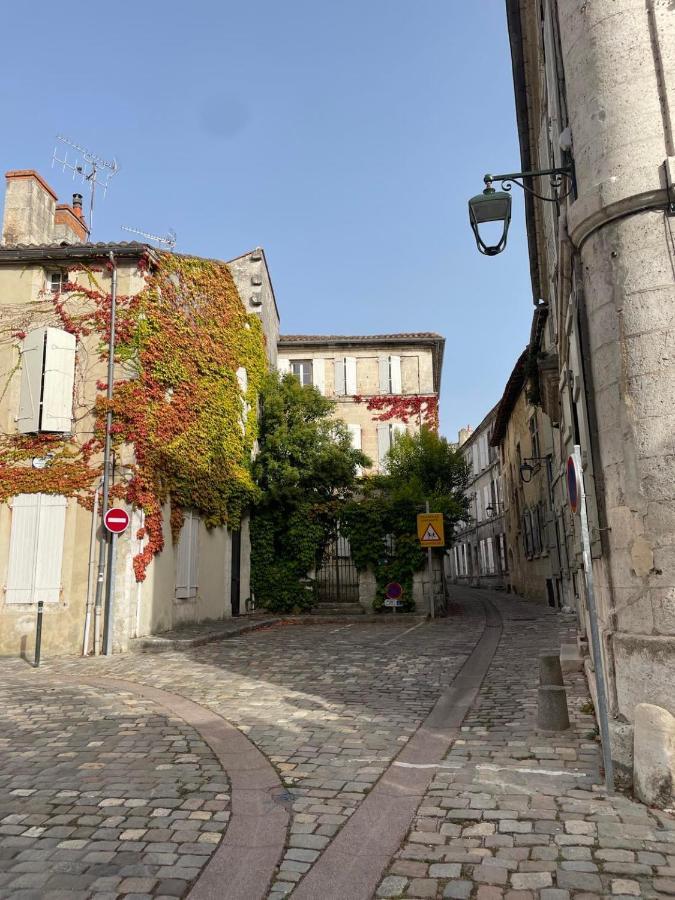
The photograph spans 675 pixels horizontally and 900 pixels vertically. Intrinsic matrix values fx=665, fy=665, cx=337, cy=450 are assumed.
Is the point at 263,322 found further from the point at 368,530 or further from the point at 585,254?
the point at 585,254

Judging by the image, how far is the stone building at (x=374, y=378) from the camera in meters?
26.8

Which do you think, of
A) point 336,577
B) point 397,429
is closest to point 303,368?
point 397,429

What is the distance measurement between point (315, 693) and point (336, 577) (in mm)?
11637

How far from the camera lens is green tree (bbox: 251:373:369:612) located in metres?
18.4

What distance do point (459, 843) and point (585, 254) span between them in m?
4.01

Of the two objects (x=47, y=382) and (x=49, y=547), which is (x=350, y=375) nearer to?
(x=47, y=382)

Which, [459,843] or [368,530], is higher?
[368,530]

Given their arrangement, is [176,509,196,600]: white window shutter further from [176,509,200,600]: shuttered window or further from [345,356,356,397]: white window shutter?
[345,356,356,397]: white window shutter

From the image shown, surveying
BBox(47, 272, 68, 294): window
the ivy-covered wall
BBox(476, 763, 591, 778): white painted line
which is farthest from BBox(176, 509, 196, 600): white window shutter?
BBox(476, 763, 591, 778): white painted line

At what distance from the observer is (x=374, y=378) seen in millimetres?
27281

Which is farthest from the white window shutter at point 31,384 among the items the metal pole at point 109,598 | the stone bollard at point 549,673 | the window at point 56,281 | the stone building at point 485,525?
the stone building at point 485,525

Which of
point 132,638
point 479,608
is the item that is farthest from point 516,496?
point 132,638

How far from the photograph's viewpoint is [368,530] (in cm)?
1786

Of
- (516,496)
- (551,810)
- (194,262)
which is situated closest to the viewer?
(551,810)
